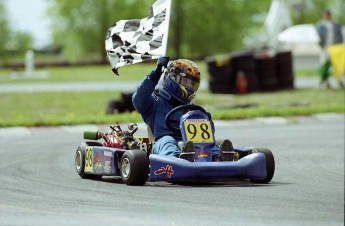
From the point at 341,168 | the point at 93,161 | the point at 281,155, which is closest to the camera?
the point at 93,161

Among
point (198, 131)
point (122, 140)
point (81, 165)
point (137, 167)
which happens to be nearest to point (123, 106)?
point (81, 165)

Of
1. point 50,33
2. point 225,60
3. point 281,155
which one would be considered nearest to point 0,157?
point 281,155

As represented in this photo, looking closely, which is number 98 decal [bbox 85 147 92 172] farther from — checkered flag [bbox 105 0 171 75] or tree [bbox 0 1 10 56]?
tree [bbox 0 1 10 56]

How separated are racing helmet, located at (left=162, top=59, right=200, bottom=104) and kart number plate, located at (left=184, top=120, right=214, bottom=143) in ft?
1.44

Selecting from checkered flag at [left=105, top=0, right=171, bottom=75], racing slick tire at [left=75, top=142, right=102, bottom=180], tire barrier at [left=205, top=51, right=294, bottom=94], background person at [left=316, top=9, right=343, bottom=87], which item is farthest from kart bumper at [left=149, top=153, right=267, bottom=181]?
tire barrier at [left=205, top=51, right=294, bottom=94]

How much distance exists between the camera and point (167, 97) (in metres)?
10.1

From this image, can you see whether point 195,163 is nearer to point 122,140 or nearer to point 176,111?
point 176,111

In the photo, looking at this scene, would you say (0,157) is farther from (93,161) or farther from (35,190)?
→ (35,190)

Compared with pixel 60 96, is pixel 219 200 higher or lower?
lower

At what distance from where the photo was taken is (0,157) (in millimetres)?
12109

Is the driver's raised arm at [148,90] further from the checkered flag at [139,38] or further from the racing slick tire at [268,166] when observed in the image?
the racing slick tire at [268,166]

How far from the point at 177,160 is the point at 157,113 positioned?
2.86ft

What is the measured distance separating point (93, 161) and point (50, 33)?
61.9 m

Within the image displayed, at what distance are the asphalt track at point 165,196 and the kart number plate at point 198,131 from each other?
412 millimetres
